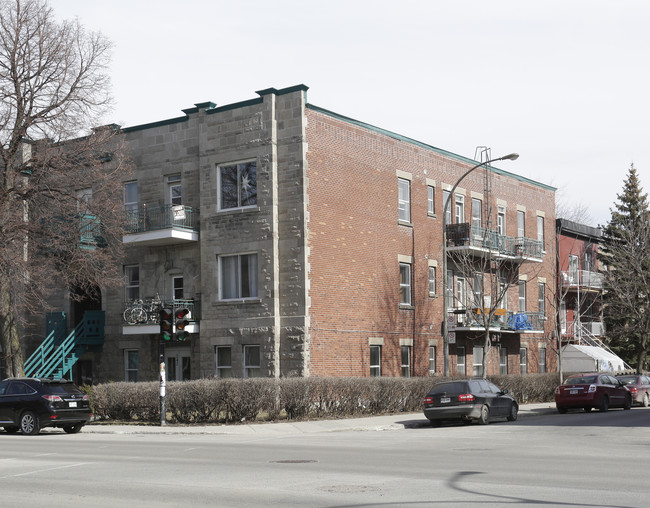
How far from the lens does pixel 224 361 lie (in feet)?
108

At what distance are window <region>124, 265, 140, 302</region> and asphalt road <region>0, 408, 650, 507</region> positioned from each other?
43.6 ft

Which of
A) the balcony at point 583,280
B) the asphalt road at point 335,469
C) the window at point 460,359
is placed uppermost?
the balcony at point 583,280

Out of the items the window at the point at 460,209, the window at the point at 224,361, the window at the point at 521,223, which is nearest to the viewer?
the window at the point at 224,361

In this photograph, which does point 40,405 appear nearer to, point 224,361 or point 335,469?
point 224,361

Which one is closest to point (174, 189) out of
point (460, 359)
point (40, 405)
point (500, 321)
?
point (40, 405)

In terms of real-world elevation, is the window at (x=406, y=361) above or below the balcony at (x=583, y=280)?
below

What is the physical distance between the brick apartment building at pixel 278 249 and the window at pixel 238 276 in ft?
0.17

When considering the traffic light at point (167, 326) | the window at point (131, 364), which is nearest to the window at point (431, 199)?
the window at point (131, 364)

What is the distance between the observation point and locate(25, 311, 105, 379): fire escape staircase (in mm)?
34375

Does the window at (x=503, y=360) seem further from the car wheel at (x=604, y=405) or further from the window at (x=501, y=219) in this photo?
the car wheel at (x=604, y=405)

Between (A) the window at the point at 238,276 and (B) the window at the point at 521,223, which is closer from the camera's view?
(A) the window at the point at 238,276

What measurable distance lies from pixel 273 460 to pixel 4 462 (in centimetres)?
483

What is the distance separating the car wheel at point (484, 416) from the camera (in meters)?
25.4

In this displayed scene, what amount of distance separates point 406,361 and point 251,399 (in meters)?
12.3
